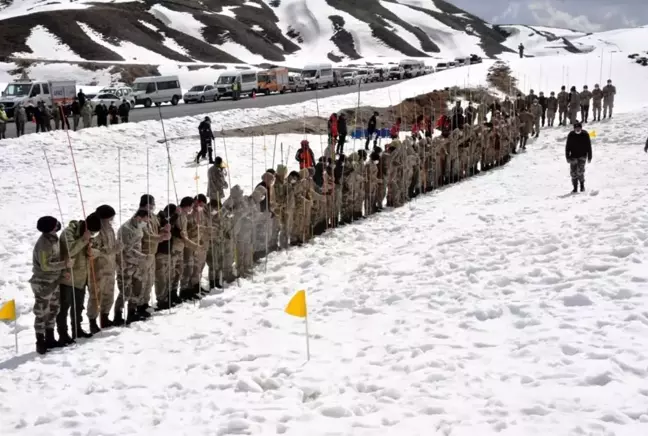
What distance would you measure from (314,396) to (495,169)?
52.2 feet

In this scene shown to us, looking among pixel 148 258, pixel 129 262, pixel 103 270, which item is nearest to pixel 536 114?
pixel 148 258

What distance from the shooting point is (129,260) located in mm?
8453

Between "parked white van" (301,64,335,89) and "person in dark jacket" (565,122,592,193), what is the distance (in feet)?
133

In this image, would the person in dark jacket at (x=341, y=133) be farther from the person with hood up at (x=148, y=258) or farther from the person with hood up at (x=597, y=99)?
the person with hood up at (x=148, y=258)

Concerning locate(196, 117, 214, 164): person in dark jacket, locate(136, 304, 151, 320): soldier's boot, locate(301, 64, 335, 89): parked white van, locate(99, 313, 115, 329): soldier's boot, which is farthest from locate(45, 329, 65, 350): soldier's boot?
locate(301, 64, 335, 89): parked white van

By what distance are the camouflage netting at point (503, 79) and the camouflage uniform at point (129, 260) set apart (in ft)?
118

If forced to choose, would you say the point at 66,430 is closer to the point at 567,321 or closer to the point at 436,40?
the point at 567,321

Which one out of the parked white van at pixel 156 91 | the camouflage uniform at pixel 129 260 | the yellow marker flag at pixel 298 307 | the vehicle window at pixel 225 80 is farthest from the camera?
the vehicle window at pixel 225 80

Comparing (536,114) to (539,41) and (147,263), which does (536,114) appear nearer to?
(147,263)

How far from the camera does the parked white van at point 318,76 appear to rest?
5388 cm

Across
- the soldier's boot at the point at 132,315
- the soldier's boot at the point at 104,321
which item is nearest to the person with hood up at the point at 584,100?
the soldier's boot at the point at 132,315

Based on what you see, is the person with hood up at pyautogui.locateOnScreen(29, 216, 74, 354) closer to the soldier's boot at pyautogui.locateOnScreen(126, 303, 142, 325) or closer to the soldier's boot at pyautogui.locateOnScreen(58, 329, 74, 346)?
the soldier's boot at pyautogui.locateOnScreen(58, 329, 74, 346)

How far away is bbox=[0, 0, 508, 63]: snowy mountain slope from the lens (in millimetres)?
77875

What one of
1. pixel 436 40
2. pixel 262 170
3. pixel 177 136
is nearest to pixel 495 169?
pixel 262 170
